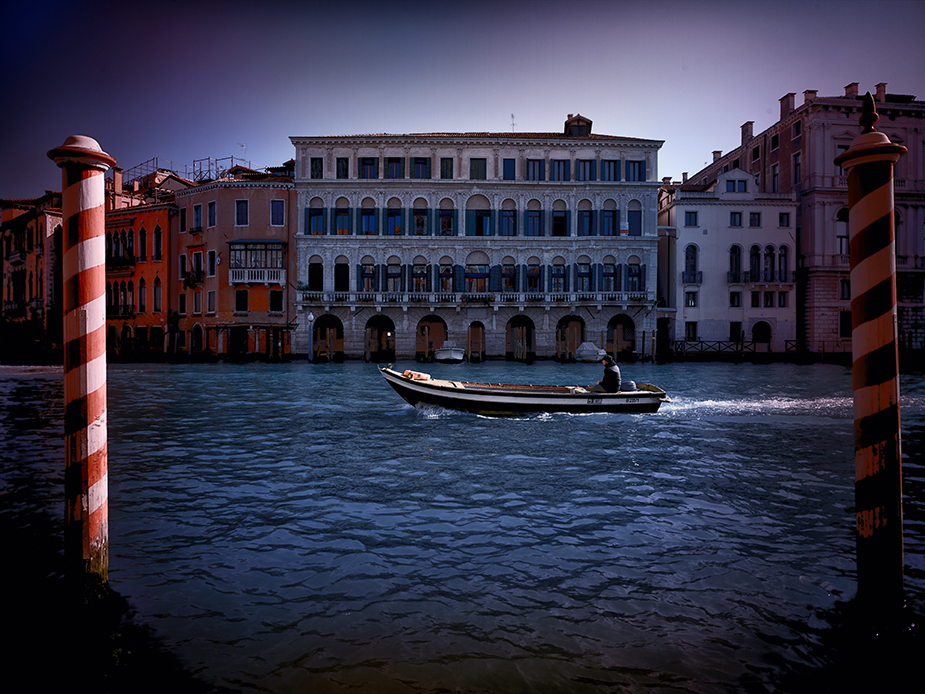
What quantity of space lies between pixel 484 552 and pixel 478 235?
3256 cm

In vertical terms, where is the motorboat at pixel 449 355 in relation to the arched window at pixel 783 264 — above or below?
below

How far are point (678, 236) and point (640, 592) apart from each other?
120ft

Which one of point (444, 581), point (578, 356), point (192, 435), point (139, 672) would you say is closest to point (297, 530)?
point (444, 581)

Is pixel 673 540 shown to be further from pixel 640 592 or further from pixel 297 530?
pixel 297 530

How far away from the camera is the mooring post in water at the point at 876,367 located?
3305 millimetres

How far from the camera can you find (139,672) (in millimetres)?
3205

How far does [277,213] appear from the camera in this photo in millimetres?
35844

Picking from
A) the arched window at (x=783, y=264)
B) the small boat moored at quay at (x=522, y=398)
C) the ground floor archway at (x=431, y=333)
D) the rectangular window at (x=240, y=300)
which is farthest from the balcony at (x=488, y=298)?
the small boat moored at quay at (x=522, y=398)

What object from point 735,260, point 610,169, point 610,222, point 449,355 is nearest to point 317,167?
point 449,355

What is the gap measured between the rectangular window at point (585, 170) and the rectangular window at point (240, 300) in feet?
70.3

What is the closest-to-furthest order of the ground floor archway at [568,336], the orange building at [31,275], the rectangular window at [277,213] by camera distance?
1. the rectangular window at [277,213]
2. the ground floor archway at [568,336]
3. the orange building at [31,275]

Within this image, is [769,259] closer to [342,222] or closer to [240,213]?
[342,222]

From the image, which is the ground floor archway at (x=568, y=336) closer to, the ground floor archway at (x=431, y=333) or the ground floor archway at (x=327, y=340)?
the ground floor archway at (x=431, y=333)

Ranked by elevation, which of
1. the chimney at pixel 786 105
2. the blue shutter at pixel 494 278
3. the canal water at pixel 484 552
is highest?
the chimney at pixel 786 105
